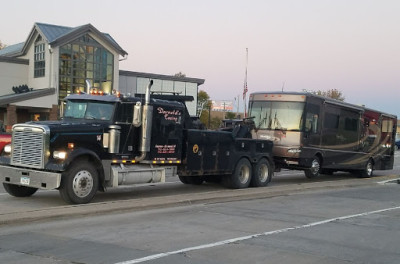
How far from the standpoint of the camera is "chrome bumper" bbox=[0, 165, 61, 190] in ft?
35.2

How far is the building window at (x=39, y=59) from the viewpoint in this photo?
132 ft

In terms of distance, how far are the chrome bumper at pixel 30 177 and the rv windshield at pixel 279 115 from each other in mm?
9441

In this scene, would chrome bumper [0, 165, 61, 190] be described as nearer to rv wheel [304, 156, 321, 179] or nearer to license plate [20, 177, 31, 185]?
license plate [20, 177, 31, 185]

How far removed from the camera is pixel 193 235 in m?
8.50

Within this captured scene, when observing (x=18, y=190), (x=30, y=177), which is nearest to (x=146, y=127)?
(x=30, y=177)

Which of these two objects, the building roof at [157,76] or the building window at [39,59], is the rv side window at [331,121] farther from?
the building roof at [157,76]

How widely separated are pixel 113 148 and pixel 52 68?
2942cm

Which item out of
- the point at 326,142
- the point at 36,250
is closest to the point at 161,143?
the point at 36,250

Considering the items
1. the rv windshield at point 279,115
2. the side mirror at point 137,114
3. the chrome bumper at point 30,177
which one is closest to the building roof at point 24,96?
the rv windshield at point 279,115

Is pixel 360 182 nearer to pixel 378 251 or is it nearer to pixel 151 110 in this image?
pixel 151 110

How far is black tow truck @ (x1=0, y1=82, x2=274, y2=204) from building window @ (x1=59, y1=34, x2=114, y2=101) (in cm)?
2657

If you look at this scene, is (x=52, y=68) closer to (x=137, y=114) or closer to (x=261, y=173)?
(x=261, y=173)

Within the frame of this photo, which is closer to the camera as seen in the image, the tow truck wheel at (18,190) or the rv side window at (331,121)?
the tow truck wheel at (18,190)

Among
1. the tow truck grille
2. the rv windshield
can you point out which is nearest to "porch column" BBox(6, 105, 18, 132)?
the rv windshield
